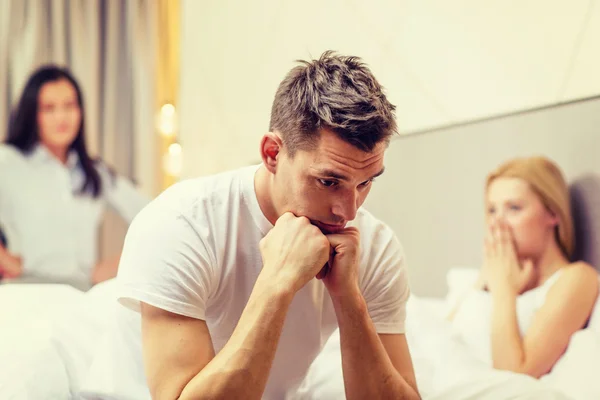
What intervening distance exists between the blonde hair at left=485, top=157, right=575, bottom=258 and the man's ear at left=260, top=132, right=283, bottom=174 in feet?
1.91

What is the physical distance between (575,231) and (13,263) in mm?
2195

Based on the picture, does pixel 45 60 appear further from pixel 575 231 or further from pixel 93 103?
pixel 575 231

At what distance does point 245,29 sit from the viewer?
6.82 feet

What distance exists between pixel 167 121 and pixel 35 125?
0.56 metres

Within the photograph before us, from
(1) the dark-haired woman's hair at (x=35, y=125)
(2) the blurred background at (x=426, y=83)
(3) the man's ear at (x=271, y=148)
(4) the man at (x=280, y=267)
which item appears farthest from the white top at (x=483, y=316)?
(1) the dark-haired woman's hair at (x=35, y=125)

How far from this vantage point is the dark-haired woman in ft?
8.25

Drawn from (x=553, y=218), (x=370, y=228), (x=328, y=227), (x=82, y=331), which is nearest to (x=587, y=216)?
(x=553, y=218)

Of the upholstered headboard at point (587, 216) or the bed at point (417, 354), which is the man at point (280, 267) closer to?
the bed at point (417, 354)

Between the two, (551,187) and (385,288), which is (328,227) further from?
(551,187)

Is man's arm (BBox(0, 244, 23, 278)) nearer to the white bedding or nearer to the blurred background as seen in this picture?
the blurred background

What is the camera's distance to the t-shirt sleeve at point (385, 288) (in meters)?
1.09

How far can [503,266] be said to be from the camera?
1.29 m

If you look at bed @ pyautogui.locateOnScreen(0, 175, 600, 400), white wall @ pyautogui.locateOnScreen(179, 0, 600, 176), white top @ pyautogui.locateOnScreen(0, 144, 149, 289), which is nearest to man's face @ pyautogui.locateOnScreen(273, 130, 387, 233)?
bed @ pyautogui.locateOnScreen(0, 175, 600, 400)

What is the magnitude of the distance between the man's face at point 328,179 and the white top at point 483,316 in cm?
45
